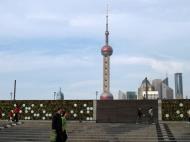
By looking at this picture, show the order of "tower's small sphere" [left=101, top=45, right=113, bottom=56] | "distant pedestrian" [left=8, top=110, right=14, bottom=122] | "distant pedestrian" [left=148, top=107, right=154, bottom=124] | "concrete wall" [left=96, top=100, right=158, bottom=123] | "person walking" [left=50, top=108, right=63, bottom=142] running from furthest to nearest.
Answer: "tower's small sphere" [left=101, top=45, right=113, bottom=56], "concrete wall" [left=96, top=100, right=158, bottom=123], "distant pedestrian" [left=8, top=110, right=14, bottom=122], "distant pedestrian" [left=148, top=107, right=154, bottom=124], "person walking" [left=50, top=108, right=63, bottom=142]

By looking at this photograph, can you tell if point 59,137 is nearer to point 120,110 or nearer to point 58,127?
point 58,127

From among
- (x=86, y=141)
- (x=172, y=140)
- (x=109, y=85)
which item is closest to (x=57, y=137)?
(x=86, y=141)

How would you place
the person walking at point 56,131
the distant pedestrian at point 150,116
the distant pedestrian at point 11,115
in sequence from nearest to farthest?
the person walking at point 56,131 → the distant pedestrian at point 150,116 → the distant pedestrian at point 11,115

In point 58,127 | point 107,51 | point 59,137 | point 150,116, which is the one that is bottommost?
point 59,137

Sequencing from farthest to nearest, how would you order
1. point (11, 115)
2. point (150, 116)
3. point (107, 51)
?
point (107, 51) → point (11, 115) → point (150, 116)

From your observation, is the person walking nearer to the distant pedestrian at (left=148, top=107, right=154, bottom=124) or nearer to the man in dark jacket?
the man in dark jacket

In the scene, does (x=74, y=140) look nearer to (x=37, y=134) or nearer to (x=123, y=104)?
(x=37, y=134)

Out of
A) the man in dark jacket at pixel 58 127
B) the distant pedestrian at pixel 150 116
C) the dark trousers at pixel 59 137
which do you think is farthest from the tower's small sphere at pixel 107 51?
the dark trousers at pixel 59 137

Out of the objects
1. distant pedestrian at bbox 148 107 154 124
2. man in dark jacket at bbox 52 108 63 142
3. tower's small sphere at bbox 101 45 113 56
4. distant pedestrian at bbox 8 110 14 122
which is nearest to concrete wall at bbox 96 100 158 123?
distant pedestrian at bbox 148 107 154 124

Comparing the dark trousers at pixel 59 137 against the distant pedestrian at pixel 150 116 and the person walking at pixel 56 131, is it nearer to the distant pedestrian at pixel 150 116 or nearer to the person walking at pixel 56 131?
the person walking at pixel 56 131

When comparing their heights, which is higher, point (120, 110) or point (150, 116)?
point (120, 110)

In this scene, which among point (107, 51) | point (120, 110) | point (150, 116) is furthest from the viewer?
point (107, 51)

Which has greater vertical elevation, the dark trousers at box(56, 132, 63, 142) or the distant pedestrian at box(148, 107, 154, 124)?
the distant pedestrian at box(148, 107, 154, 124)

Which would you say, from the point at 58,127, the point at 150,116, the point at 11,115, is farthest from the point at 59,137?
the point at 11,115
